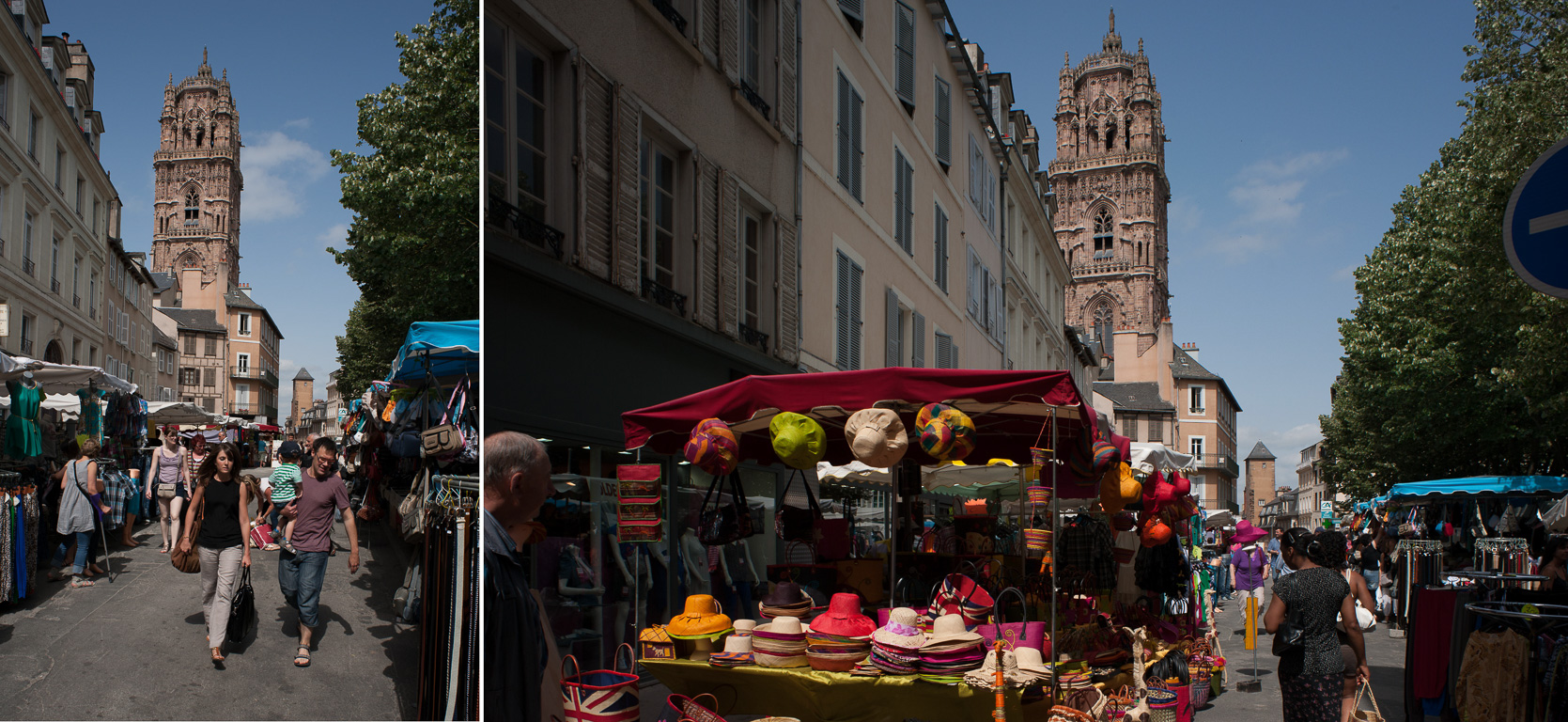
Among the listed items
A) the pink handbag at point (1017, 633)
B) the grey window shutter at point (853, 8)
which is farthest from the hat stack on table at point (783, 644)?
the grey window shutter at point (853, 8)

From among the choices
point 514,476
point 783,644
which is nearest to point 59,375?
point 783,644

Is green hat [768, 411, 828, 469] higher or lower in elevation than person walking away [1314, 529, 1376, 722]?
higher

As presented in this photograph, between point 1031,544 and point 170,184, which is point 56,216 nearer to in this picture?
point 170,184

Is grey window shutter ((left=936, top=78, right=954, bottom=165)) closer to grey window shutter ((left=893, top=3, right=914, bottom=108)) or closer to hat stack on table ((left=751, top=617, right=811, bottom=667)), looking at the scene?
grey window shutter ((left=893, top=3, right=914, bottom=108))

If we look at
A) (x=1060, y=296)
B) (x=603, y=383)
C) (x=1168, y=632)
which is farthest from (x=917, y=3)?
(x=1060, y=296)

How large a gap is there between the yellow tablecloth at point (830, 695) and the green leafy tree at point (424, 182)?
2.31m

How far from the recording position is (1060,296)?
34094 millimetres

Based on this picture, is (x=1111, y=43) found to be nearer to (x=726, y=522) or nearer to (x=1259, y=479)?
(x=1259, y=479)

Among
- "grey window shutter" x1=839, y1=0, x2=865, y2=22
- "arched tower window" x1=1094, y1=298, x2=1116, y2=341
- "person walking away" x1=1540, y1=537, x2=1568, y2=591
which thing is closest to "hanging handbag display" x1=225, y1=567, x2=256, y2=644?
"grey window shutter" x1=839, y1=0, x2=865, y2=22

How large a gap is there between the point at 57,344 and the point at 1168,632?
8331 millimetres

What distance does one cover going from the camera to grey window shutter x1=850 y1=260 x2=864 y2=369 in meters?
11.1

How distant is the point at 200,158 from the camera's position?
4504mm

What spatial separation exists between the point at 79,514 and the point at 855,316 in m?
7.24

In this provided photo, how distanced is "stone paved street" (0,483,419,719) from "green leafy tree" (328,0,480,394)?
1862 millimetres
